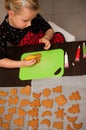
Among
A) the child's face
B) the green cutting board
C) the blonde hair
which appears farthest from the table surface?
the blonde hair

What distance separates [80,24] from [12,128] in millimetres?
675

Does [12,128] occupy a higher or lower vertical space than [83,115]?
lower

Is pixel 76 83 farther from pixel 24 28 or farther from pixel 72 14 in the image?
pixel 72 14

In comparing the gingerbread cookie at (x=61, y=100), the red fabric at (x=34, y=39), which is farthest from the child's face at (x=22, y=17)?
the gingerbread cookie at (x=61, y=100)

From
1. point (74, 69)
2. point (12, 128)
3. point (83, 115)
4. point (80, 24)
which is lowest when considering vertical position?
point (12, 128)

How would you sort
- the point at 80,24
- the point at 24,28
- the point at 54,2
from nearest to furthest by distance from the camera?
the point at 24,28, the point at 80,24, the point at 54,2

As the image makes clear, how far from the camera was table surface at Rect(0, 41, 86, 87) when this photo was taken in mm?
1143

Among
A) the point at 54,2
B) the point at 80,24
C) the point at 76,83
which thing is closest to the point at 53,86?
the point at 76,83

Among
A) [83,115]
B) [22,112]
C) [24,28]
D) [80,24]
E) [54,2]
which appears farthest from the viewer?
[54,2]

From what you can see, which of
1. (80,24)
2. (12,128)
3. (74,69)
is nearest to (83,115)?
(74,69)

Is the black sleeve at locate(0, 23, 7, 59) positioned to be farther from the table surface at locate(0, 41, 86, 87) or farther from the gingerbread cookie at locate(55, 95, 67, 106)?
the gingerbread cookie at locate(55, 95, 67, 106)

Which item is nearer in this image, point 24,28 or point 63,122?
point 63,122

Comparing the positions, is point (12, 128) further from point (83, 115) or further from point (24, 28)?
point (24, 28)

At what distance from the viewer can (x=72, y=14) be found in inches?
60.0
